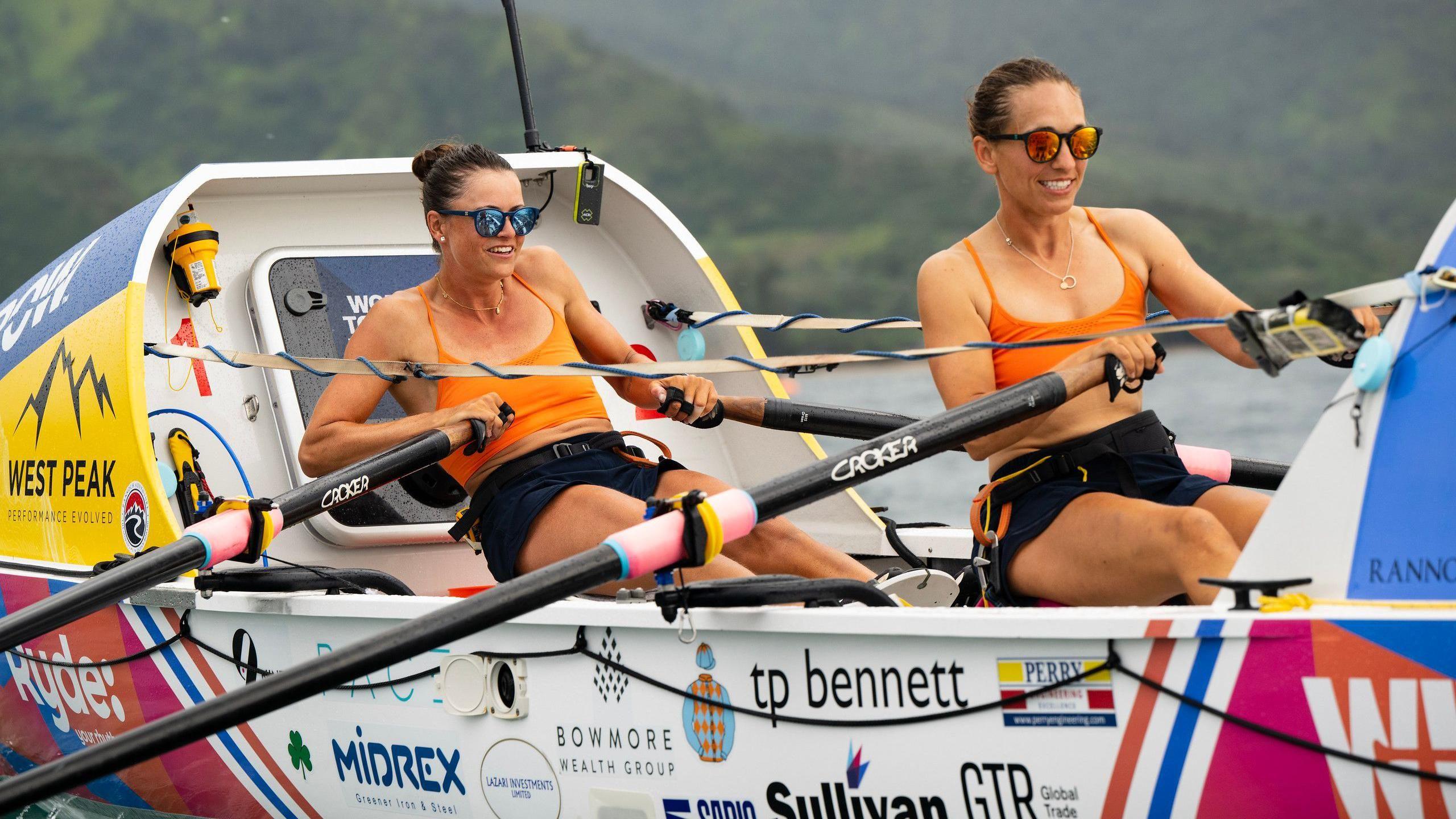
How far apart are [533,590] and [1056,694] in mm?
1062

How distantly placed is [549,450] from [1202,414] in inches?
751

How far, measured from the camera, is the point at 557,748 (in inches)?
141

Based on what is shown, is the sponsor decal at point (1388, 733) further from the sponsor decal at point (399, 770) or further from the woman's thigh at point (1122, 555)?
the sponsor decal at point (399, 770)

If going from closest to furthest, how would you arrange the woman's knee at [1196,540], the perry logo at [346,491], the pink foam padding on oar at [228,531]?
the woman's knee at [1196,540] → the pink foam padding on oar at [228,531] → the perry logo at [346,491]

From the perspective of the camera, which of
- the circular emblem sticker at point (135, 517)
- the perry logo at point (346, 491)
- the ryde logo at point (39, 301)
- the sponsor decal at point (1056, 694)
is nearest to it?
the sponsor decal at point (1056, 694)

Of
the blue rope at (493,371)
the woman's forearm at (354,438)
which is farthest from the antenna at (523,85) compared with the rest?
the woman's forearm at (354,438)

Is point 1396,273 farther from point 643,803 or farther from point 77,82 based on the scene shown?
point 643,803

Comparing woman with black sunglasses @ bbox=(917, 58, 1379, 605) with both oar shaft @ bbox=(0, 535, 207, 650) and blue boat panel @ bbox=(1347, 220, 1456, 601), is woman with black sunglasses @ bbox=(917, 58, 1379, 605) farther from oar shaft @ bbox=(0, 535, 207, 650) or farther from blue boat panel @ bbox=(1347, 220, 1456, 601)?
oar shaft @ bbox=(0, 535, 207, 650)

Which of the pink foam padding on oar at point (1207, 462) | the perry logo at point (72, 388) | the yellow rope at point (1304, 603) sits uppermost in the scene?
the perry logo at point (72, 388)

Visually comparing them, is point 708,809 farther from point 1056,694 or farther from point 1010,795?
point 1056,694

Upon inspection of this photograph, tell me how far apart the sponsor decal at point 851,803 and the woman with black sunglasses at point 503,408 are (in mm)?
923

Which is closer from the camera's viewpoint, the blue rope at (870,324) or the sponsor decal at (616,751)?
the sponsor decal at (616,751)

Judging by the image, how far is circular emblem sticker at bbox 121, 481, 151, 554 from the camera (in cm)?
448

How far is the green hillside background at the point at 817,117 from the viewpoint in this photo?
61.9 meters
